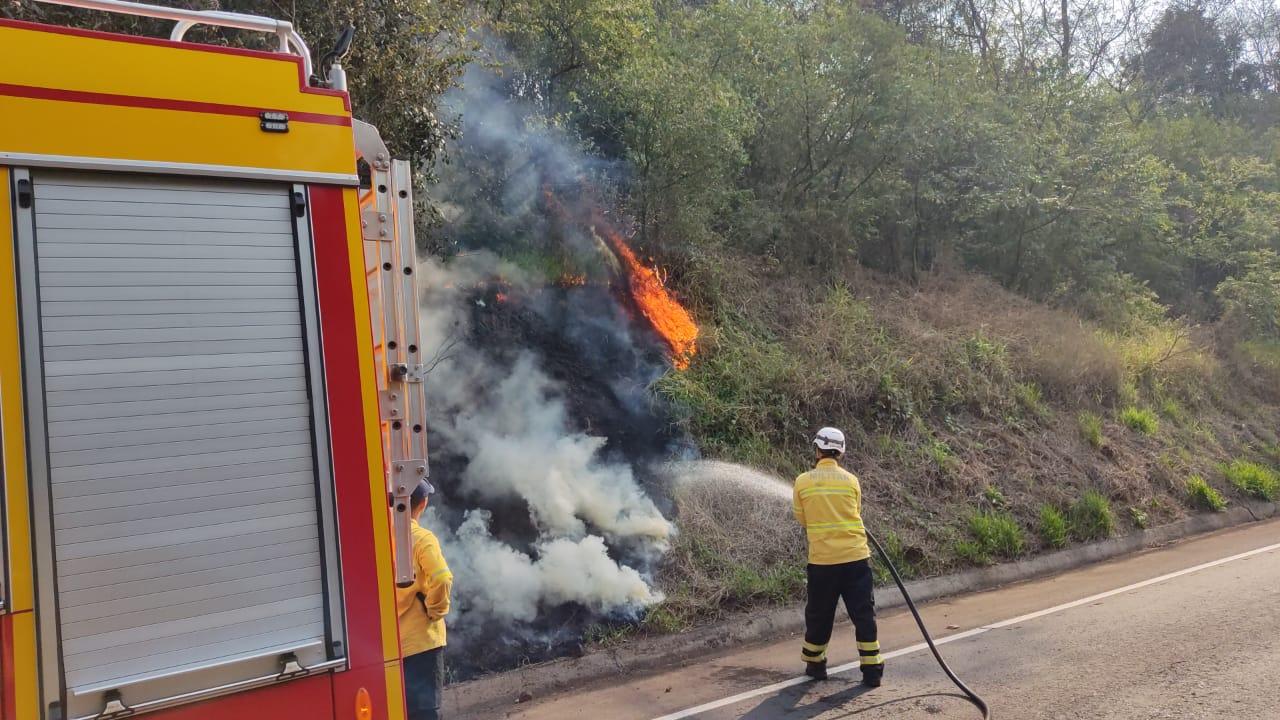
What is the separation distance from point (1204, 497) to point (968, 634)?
718 cm

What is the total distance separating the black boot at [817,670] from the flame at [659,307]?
495 cm

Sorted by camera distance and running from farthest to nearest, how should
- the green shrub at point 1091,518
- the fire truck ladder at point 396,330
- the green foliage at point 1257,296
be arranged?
the green foliage at point 1257,296 < the green shrub at point 1091,518 < the fire truck ladder at point 396,330

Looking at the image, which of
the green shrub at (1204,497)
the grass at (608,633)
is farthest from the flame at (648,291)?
the green shrub at (1204,497)

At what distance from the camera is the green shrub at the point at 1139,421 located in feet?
44.9

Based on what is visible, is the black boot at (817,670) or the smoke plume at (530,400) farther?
the smoke plume at (530,400)

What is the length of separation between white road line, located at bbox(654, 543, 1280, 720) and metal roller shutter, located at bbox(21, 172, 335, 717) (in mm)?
3663

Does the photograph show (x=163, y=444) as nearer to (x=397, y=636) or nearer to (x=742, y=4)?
(x=397, y=636)

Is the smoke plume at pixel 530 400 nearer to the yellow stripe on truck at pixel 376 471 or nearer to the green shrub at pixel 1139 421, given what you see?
the yellow stripe on truck at pixel 376 471

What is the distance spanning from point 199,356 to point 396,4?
544 centimetres

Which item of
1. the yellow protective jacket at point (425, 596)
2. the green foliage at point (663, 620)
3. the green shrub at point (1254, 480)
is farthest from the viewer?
the green shrub at point (1254, 480)

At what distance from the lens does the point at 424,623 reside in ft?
14.5

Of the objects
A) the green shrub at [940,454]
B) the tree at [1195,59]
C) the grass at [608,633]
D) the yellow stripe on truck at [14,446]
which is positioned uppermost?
the tree at [1195,59]

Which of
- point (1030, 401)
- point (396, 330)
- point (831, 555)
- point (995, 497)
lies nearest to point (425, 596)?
point (396, 330)

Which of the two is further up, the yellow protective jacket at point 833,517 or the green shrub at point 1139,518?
the yellow protective jacket at point 833,517
